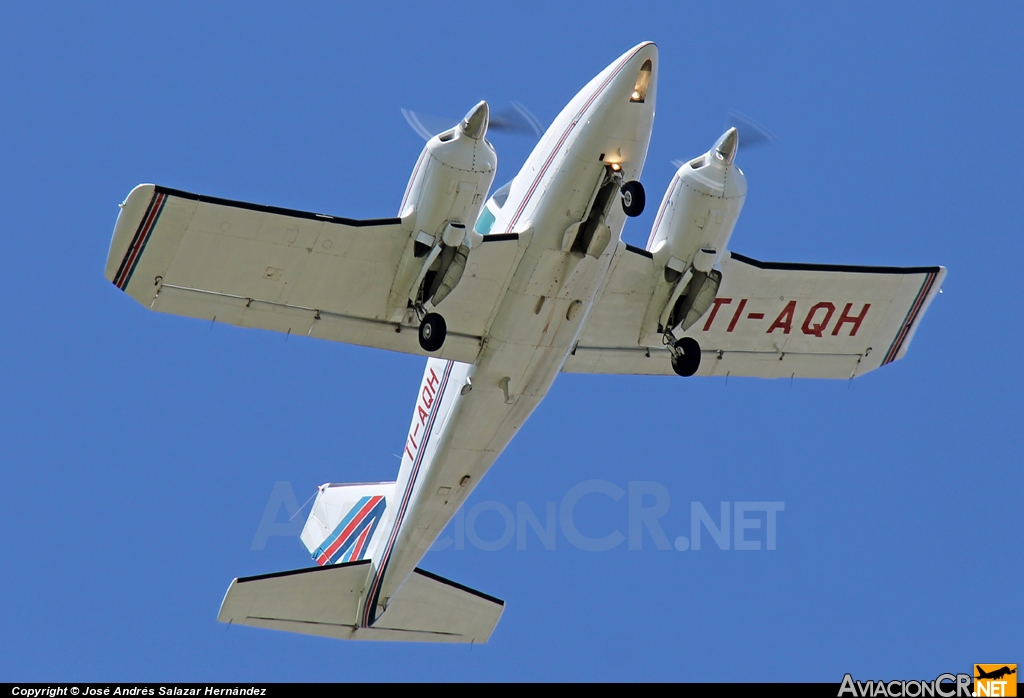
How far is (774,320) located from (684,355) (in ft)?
7.26

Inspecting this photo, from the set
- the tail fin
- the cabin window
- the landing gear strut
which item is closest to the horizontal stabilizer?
the tail fin

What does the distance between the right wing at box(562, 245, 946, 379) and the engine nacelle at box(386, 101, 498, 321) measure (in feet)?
8.93

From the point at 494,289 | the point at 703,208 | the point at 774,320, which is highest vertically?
the point at 774,320

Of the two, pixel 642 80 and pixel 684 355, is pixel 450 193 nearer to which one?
pixel 642 80

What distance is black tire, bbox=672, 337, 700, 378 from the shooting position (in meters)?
19.5

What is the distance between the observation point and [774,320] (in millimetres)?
20906

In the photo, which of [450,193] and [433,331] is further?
[433,331]

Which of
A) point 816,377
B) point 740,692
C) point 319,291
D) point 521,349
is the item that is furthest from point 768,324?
point 319,291

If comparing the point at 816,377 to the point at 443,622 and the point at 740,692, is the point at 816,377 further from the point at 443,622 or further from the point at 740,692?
the point at 443,622

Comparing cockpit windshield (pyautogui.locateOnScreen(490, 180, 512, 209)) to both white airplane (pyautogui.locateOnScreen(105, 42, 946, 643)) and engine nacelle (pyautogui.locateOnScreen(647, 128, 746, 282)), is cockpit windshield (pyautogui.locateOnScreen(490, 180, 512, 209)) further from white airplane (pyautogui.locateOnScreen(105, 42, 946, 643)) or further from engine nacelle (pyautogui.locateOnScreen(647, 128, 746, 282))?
engine nacelle (pyautogui.locateOnScreen(647, 128, 746, 282))

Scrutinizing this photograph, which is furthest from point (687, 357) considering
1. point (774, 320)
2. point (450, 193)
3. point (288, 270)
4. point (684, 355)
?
point (288, 270)

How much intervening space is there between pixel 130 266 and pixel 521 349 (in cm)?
568

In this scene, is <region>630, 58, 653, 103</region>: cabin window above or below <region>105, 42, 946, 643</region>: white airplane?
above

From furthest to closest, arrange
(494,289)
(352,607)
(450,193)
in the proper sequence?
(352,607) < (494,289) < (450,193)
